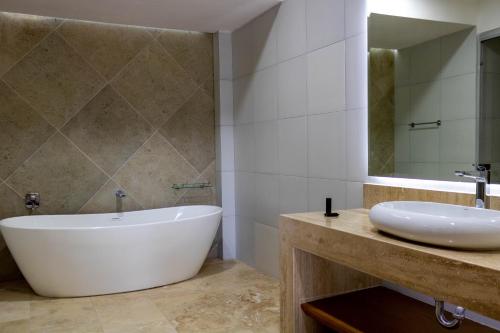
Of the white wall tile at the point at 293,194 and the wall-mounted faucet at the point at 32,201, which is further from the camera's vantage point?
the wall-mounted faucet at the point at 32,201

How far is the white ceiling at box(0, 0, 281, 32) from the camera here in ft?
11.0

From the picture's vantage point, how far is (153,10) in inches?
140

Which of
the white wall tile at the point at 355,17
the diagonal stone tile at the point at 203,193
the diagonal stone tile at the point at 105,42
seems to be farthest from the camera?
the diagonal stone tile at the point at 203,193

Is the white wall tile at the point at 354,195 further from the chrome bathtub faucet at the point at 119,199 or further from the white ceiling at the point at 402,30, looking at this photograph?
the chrome bathtub faucet at the point at 119,199

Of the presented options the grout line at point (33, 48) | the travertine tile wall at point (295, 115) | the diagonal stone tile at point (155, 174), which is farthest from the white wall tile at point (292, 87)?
the grout line at point (33, 48)

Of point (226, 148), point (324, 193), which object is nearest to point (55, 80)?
point (226, 148)

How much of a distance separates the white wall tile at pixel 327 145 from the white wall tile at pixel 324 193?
0.14 feet

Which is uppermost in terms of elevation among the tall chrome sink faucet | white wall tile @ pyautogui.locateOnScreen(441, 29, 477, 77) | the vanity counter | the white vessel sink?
white wall tile @ pyautogui.locateOnScreen(441, 29, 477, 77)

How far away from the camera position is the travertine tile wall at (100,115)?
12.0 ft

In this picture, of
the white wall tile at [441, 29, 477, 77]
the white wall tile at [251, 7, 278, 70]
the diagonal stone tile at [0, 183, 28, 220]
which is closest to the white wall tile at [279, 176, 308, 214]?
the white wall tile at [251, 7, 278, 70]

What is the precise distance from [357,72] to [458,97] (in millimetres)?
677

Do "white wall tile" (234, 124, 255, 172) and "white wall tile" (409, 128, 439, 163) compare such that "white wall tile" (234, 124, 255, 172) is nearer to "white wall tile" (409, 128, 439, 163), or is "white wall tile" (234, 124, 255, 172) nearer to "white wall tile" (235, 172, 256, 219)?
"white wall tile" (235, 172, 256, 219)

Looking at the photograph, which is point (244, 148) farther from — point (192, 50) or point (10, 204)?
point (10, 204)

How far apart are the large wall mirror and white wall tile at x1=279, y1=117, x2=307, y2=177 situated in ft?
2.24
